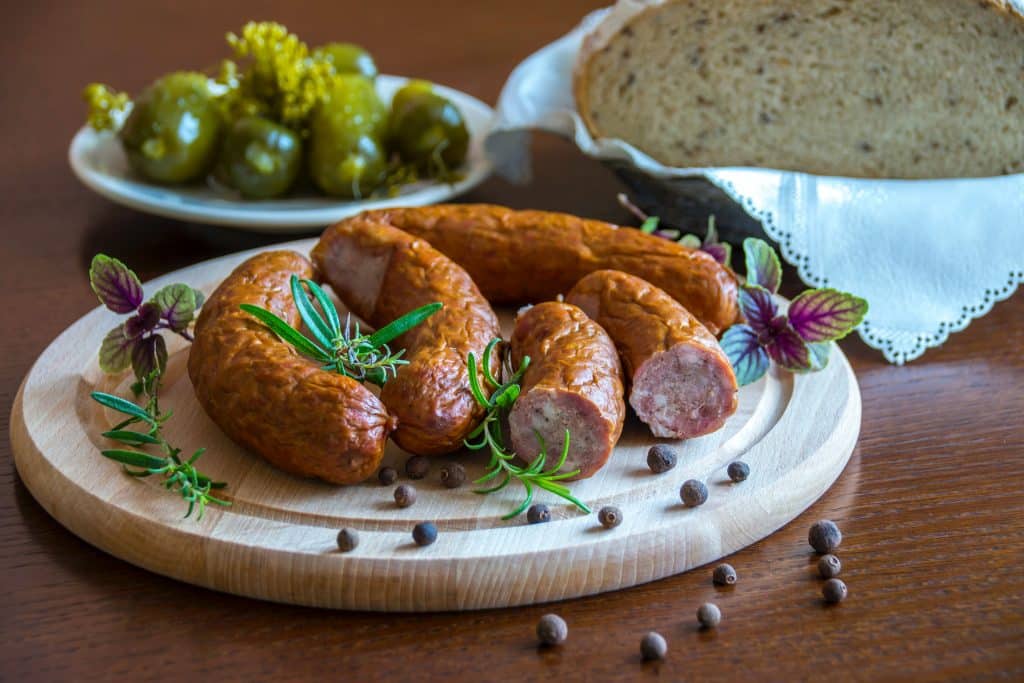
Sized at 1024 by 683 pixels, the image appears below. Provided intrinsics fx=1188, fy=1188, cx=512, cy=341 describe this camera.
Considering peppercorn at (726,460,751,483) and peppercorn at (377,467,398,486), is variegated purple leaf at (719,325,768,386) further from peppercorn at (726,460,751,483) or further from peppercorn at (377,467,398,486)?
peppercorn at (377,467,398,486)

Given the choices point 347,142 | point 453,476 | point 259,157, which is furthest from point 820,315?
point 259,157

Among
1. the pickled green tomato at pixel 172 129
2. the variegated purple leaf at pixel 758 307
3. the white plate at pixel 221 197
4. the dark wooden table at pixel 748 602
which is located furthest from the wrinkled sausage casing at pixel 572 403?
the pickled green tomato at pixel 172 129

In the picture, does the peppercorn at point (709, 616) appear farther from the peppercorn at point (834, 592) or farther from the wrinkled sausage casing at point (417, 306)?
the wrinkled sausage casing at point (417, 306)

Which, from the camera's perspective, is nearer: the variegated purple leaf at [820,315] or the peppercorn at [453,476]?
the peppercorn at [453,476]

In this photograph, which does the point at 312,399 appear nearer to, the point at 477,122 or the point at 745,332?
the point at 745,332

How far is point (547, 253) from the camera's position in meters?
2.25

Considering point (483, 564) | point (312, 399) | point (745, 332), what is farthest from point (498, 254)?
point (483, 564)

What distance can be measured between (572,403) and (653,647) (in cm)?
40

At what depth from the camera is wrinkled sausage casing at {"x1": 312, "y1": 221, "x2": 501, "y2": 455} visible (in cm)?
179

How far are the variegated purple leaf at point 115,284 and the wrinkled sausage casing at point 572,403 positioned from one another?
2.30 feet

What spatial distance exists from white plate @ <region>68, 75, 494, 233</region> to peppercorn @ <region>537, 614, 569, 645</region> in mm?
1290

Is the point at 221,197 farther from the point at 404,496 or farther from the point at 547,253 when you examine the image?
the point at 404,496

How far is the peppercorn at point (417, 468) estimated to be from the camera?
182 centimetres

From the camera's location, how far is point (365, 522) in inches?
67.5
